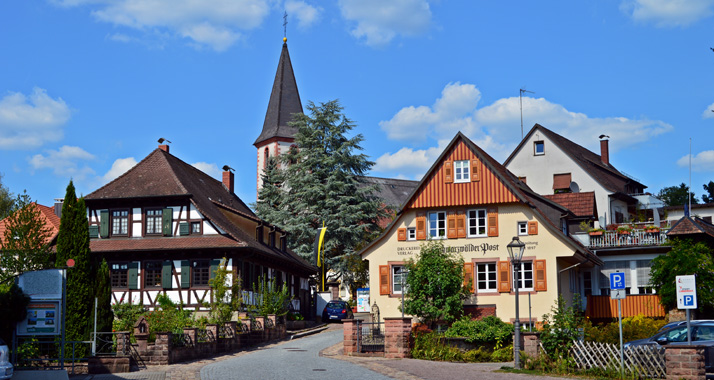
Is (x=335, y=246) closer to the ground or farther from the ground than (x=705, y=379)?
farther from the ground

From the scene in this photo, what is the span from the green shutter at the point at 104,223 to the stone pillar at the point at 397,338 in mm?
18834

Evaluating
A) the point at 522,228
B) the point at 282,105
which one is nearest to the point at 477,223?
the point at 522,228

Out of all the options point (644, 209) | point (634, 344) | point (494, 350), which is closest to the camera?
point (634, 344)

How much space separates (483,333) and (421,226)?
11.0 meters

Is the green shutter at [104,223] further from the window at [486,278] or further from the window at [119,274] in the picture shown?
the window at [486,278]

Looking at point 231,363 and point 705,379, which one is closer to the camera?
point 705,379

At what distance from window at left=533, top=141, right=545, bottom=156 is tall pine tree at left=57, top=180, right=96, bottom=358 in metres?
34.1

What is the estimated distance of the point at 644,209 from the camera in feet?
178

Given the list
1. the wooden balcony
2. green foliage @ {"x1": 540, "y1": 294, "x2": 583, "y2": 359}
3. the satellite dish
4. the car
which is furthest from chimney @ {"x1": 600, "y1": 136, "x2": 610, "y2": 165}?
the car

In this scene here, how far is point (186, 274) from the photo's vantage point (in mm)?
38562

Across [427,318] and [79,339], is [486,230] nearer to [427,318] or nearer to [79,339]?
[427,318]

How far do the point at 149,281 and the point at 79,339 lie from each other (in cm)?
1359

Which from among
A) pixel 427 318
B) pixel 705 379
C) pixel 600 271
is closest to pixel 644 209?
pixel 600 271

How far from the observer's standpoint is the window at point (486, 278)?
36.0 meters
